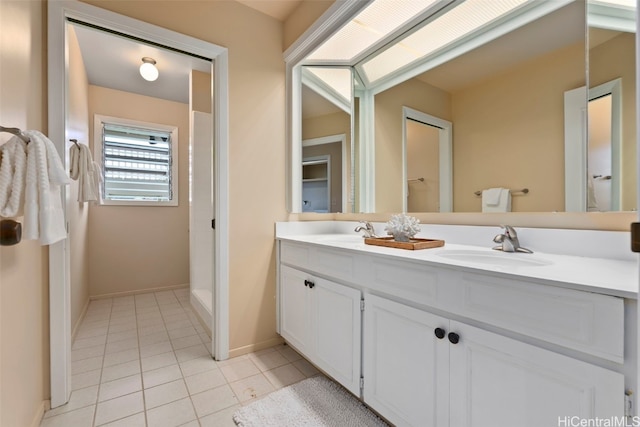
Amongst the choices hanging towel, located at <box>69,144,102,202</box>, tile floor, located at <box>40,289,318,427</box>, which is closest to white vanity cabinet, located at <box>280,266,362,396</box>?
tile floor, located at <box>40,289,318,427</box>

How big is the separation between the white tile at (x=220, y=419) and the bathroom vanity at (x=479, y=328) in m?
0.50

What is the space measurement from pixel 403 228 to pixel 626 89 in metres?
0.95

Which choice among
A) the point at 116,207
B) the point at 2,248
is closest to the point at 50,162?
the point at 2,248

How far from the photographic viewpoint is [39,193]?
3.16ft

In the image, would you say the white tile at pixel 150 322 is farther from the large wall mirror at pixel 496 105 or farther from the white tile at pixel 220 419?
the large wall mirror at pixel 496 105

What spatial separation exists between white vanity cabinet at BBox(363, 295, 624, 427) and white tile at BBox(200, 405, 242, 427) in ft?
2.20

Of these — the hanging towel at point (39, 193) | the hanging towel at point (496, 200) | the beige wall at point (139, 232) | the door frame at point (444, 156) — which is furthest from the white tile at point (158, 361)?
the hanging towel at point (496, 200)

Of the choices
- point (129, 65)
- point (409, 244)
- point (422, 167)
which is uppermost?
point (129, 65)

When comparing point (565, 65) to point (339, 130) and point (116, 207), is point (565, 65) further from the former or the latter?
point (116, 207)

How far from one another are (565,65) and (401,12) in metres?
0.94

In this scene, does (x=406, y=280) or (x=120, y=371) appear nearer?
(x=406, y=280)

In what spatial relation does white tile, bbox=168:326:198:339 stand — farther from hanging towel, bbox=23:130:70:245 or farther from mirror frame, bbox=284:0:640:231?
hanging towel, bbox=23:130:70:245

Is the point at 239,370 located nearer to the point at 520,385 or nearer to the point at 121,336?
the point at 121,336

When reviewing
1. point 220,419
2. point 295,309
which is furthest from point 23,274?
point 295,309
